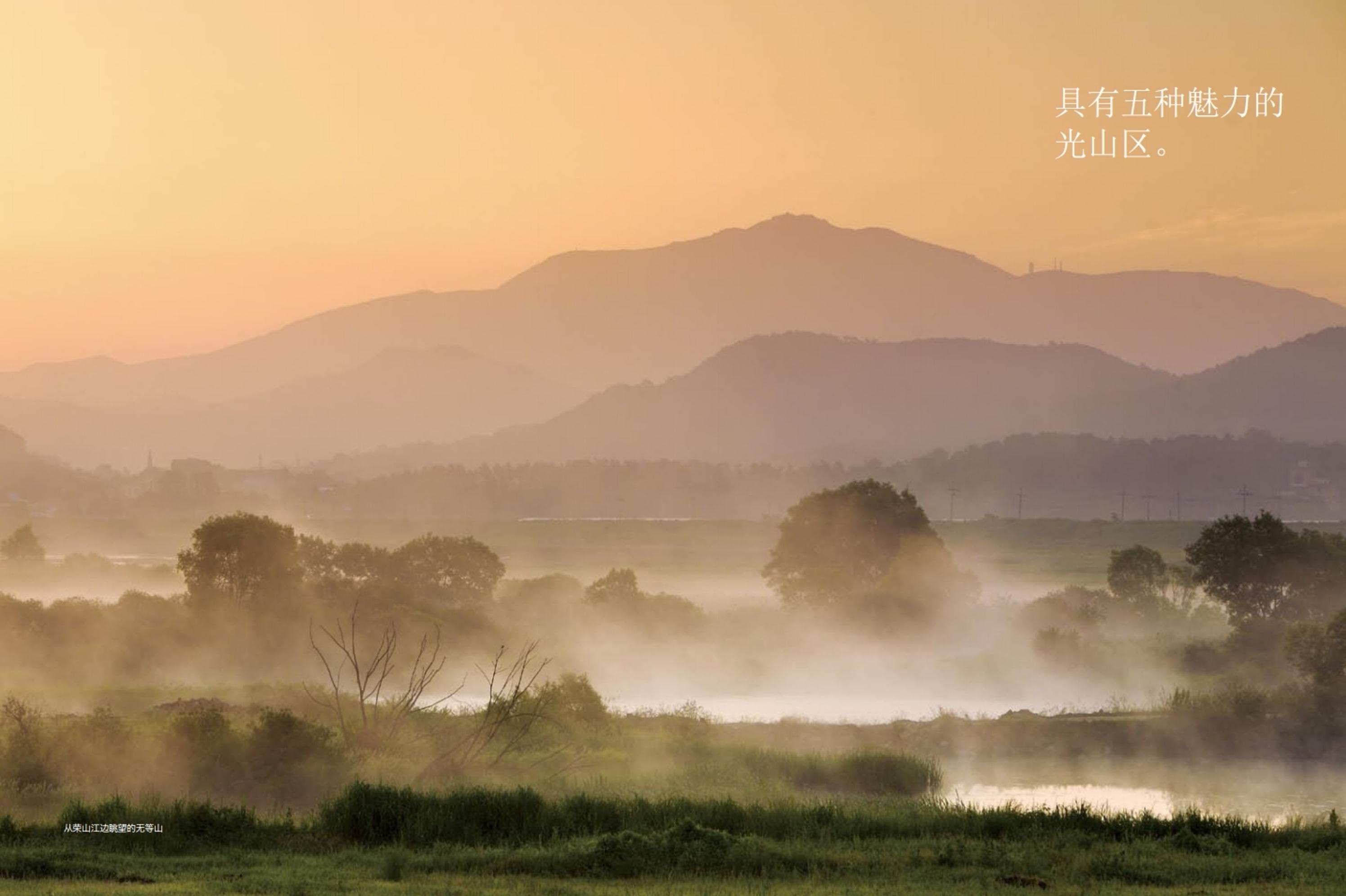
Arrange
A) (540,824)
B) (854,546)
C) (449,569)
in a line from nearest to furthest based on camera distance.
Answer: (540,824)
(449,569)
(854,546)

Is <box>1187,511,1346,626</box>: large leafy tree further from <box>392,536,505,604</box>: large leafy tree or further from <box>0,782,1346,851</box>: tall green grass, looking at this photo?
<box>0,782,1346,851</box>: tall green grass

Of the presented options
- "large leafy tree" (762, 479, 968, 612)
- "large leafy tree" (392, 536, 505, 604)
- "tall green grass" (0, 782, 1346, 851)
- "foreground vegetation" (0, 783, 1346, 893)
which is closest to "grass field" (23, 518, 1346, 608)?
"large leafy tree" (762, 479, 968, 612)

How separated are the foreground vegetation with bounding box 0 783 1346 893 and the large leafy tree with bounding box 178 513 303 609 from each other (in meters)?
32.9

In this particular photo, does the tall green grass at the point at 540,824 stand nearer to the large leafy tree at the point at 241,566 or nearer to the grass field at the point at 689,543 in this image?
the large leafy tree at the point at 241,566

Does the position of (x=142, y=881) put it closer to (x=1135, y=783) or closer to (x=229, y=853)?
(x=229, y=853)

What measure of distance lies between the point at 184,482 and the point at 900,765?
524 ft

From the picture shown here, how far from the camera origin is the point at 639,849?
18062 mm

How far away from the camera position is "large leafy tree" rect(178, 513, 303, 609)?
53.8 meters

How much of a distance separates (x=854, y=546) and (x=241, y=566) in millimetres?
29096

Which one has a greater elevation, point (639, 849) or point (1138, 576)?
point (1138, 576)

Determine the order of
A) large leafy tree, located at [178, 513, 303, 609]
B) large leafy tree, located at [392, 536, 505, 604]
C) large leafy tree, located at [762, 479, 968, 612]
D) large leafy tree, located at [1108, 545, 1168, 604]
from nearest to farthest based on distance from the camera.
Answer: large leafy tree, located at [178, 513, 303, 609] < large leafy tree, located at [392, 536, 505, 604] < large leafy tree, located at [762, 479, 968, 612] < large leafy tree, located at [1108, 545, 1168, 604]

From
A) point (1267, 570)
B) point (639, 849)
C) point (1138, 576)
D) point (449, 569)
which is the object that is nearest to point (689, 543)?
point (1138, 576)

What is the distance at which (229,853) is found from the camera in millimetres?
18219

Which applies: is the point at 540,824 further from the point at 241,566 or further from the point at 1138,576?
the point at 1138,576
